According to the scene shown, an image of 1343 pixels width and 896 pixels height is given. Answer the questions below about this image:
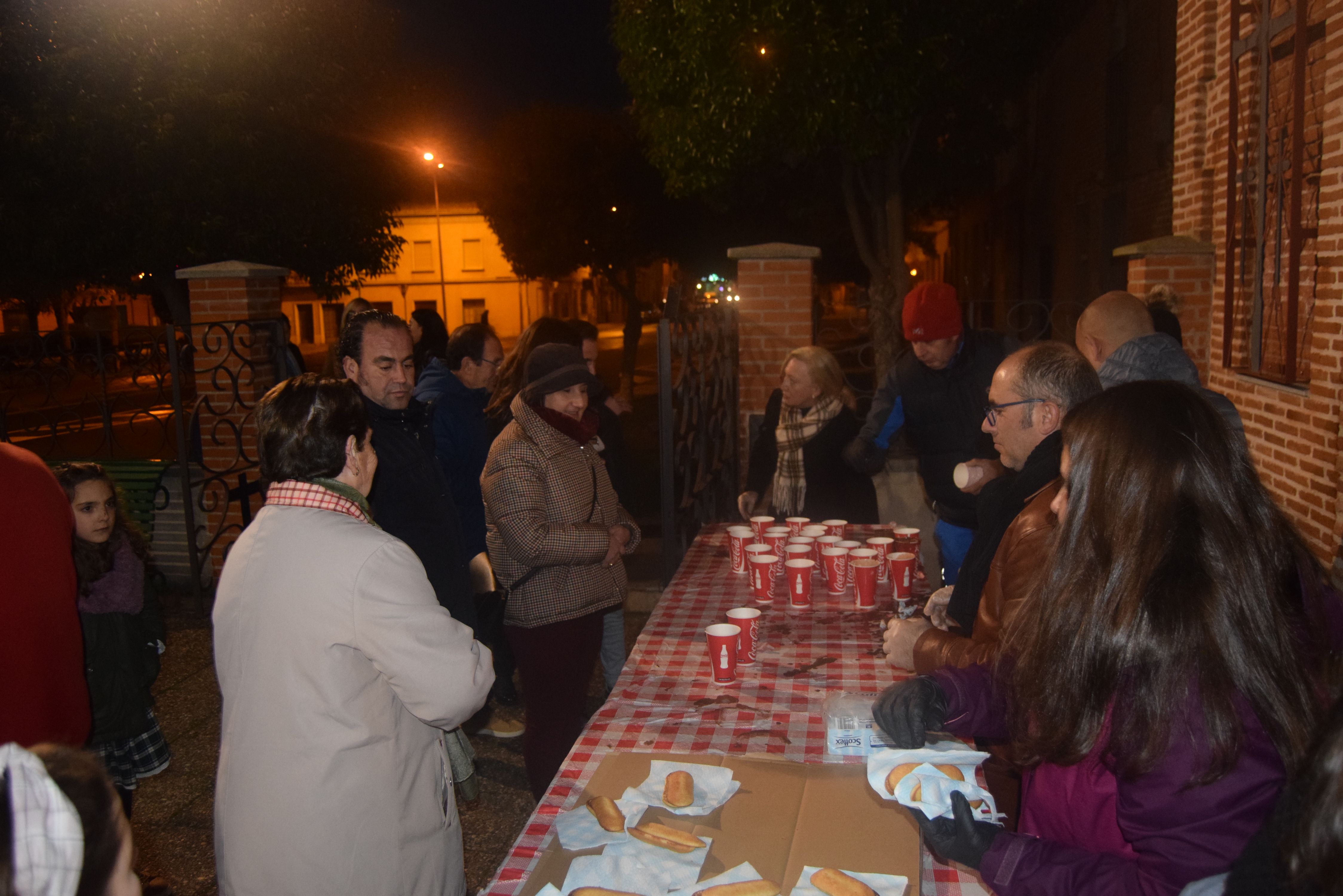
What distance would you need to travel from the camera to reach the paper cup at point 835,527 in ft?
12.4

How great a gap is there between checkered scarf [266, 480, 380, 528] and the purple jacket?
4.93 ft

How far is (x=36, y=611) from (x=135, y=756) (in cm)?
152

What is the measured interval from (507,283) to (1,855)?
173 ft

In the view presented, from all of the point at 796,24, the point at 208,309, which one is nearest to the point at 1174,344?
the point at 208,309

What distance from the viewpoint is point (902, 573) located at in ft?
11.2

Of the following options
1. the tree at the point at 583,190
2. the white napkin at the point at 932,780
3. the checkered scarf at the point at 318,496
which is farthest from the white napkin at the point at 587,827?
the tree at the point at 583,190

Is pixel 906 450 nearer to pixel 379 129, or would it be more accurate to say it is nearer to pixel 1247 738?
pixel 1247 738

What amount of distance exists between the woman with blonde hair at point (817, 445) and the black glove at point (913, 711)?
2859 mm

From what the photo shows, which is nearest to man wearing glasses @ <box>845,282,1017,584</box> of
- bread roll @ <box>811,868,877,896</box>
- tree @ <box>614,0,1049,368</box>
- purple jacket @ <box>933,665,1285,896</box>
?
purple jacket @ <box>933,665,1285,896</box>

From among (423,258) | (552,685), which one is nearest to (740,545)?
(552,685)

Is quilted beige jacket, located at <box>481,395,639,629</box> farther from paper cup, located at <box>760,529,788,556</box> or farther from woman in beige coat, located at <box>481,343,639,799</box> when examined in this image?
paper cup, located at <box>760,529,788,556</box>

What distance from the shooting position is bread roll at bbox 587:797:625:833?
185 cm

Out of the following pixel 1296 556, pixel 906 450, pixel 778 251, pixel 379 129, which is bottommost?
pixel 906 450

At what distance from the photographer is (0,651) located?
231 cm
